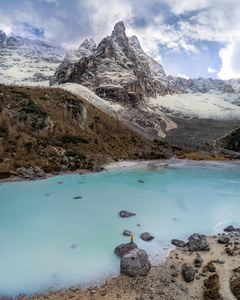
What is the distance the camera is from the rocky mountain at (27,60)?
124706 millimetres

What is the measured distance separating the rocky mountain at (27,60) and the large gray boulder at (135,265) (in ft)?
394

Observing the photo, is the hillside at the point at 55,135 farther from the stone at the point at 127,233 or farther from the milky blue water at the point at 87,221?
the stone at the point at 127,233

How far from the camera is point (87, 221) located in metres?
12.4

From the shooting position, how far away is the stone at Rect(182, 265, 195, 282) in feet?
20.7

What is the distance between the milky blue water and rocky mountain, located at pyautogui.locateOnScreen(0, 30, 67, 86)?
357 feet

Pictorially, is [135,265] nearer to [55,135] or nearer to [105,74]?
[55,135]

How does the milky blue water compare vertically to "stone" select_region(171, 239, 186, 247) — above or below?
below

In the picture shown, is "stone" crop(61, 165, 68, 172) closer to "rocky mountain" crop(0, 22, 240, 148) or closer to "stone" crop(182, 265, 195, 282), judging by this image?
"stone" crop(182, 265, 195, 282)

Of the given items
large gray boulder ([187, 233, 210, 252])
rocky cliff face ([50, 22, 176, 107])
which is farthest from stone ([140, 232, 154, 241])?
rocky cliff face ([50, 22, 176, 107])

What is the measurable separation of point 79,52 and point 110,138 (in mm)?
78242

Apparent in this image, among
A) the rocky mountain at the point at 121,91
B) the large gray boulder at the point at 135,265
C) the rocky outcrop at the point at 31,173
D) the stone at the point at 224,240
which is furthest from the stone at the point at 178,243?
the rocky mountain at the point at 121,91

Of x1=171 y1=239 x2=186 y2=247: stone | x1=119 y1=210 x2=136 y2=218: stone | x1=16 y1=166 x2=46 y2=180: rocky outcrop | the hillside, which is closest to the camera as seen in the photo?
x1=171 y1=239 x2=186 y2=247: stone

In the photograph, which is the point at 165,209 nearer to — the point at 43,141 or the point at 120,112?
the point at 43,141

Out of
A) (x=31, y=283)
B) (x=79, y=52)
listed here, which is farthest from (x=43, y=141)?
(x=79, y=52)
